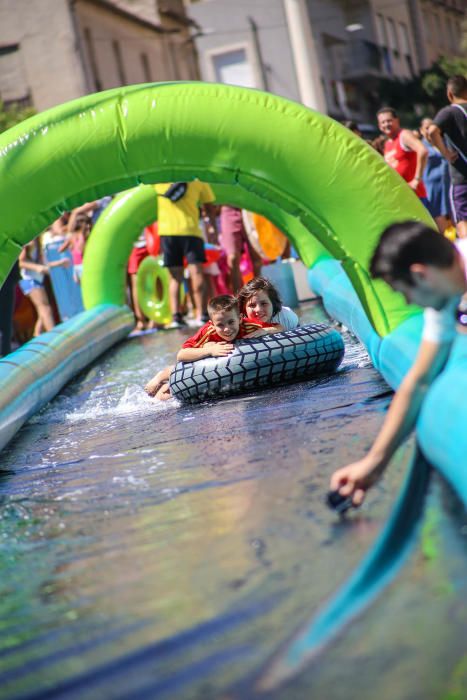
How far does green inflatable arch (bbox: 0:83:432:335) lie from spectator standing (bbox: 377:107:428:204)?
317 centimetres

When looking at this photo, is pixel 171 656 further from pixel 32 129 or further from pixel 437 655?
pixel 32 129

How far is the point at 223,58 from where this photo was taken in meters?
32.4

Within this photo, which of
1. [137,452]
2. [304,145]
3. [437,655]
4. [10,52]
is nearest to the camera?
[437,655]

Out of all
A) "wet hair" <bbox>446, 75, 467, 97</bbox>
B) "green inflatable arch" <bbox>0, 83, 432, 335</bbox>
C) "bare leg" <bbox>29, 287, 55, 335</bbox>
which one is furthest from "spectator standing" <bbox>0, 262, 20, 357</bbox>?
"bare leg" <bbox>29, 287, 55, 335</bbox>

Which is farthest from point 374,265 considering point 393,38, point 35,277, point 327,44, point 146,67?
point 393,38

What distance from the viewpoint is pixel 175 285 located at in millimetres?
10164

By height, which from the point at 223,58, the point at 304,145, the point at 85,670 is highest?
the point at 304,145

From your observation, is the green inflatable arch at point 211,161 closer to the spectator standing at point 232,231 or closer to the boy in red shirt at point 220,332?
the boy in red shirt at point 220,332

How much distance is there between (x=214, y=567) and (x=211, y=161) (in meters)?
2.98

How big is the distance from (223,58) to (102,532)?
30.7 m

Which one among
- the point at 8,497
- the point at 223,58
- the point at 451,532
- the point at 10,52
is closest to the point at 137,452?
the point at 8,497

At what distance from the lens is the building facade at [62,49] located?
27.8 m

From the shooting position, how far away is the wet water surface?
6.68 feet

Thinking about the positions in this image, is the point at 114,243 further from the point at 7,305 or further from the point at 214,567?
the point at 214,567
